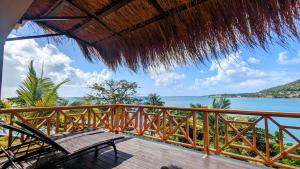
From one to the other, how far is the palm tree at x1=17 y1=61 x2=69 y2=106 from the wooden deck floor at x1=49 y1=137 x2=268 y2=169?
4.05m

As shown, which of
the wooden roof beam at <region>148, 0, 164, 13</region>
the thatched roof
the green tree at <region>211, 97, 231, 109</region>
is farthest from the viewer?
the green tree at <region>211, 97, 231, 109</region>

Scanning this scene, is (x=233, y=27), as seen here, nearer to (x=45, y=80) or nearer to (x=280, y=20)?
(x=280, y=20)

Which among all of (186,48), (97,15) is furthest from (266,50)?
(97,15)

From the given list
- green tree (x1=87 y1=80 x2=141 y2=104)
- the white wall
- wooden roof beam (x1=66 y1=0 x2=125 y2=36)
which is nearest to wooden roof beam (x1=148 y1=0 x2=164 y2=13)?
wooden roof beam (x1=66 y1=0 x2=125 y2=36)

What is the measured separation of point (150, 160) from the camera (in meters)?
3.09

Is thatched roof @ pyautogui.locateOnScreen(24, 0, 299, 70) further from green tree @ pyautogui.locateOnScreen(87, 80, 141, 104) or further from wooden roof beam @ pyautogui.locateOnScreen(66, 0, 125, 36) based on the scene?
green tree @ pyautogui.locateOnScreen(87, 80, 141, 104)

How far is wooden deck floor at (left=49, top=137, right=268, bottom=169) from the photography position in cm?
279

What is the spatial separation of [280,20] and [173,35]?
40.0 inches

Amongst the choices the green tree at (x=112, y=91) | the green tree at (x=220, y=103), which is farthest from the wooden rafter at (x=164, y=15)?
the green tree at (x=112, y=91)

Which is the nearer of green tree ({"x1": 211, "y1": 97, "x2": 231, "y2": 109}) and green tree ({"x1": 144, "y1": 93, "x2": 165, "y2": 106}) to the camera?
green tree ({"x1": 211, "y1": 97, "x2": 231, "y2": 109})

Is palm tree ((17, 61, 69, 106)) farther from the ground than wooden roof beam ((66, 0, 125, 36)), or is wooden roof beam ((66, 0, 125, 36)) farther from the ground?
wooden roof beam ((66, 0, 125, 36))

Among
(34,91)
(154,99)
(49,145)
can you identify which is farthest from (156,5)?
(154,99)

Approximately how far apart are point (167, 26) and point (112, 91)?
13878 mm

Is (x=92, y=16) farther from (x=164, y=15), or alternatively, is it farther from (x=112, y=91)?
(x=112, y=91)
